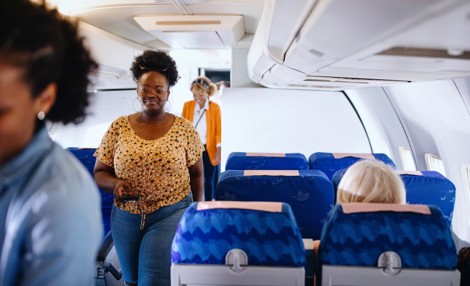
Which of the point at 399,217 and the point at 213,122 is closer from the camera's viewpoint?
the point at 399,217

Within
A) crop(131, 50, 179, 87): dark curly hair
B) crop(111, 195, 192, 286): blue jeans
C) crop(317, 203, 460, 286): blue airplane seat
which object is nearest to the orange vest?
crop(131, 50, 179, 87): dark curly hair

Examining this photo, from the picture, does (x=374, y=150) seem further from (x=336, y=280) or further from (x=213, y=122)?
(x=336, y=280)

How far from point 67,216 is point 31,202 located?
0.07 m

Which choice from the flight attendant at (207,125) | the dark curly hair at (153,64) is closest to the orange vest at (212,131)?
the flight attendant at (207,125)

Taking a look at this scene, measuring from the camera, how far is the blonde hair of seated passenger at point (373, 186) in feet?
5.70

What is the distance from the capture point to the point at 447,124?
3.21 m

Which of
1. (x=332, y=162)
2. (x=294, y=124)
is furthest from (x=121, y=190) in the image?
(x=294, y=124)

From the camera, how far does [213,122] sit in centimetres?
514

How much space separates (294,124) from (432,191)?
445cm

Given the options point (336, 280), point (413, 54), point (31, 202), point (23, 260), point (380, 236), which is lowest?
point (336, 280)

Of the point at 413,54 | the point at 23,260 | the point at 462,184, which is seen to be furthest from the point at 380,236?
the point at 462,184

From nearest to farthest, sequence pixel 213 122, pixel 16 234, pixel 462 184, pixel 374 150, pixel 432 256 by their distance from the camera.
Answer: pixel 16 234, pixel 432 256, pixel 462 184, pixel 213 122, pixel 374 150

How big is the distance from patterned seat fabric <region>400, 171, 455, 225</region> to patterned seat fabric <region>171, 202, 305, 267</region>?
1.27 meters

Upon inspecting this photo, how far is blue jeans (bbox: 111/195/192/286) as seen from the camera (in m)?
1.93
